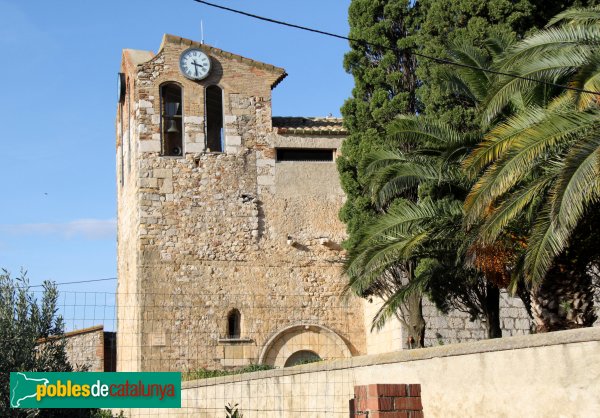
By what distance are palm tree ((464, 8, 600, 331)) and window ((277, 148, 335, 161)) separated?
10236mm

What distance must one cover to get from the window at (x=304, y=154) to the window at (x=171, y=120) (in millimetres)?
2556

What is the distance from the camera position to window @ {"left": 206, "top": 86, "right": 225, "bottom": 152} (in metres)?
22.9

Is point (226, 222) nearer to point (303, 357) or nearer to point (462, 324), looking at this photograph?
point (303, 357)

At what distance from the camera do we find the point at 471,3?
58.7 ft

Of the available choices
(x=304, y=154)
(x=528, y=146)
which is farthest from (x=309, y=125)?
(x=528, y=146)

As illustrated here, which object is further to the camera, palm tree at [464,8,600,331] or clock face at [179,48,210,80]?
clock face at [179,48,210,80]

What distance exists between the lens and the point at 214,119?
23.4 meters

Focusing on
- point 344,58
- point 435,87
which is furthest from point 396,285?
point 344,58

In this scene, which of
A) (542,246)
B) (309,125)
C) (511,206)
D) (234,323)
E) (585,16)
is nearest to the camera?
(542,246)

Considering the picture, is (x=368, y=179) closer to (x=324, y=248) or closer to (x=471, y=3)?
(x=471, y=3)

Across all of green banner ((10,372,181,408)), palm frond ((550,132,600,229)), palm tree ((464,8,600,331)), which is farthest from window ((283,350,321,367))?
palm frond ((550,132,600,229))

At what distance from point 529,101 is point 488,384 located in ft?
16.6

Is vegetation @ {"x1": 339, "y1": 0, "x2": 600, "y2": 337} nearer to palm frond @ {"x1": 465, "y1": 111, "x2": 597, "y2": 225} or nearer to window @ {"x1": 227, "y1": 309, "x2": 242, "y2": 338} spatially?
palm frond @ {"x1": 465, "y1": 111, "x2": 597, "y2": 225}

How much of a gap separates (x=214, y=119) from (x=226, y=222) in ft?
10.4
